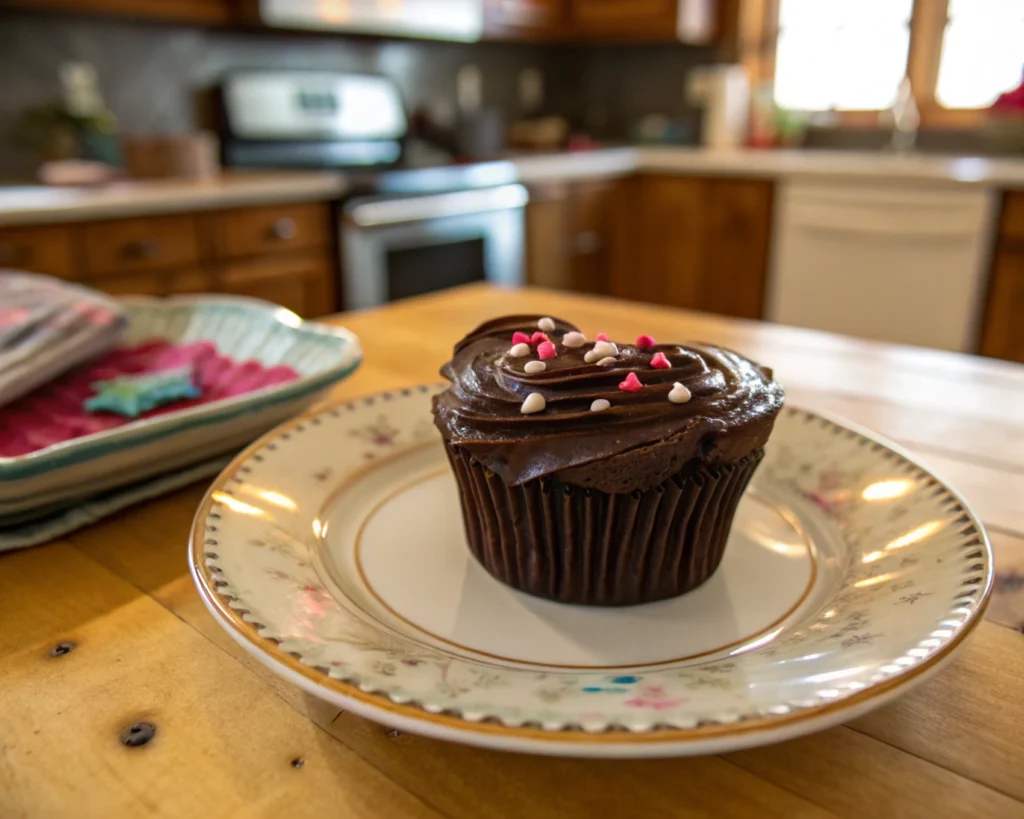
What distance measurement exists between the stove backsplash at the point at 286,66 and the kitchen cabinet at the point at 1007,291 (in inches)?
63.7

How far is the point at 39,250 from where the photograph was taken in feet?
6.57

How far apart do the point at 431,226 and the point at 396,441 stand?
2015 mm

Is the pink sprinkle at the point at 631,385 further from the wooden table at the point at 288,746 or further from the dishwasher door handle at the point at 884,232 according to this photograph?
the dishwasher door handle at the point at 884,232

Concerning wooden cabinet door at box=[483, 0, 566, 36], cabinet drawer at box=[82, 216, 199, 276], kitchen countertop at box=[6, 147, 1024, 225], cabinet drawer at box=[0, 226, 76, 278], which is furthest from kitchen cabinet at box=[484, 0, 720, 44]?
cabinet drawer at box=[0, 226, 76, 278]

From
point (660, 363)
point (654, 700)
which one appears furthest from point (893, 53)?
point (654, 700)

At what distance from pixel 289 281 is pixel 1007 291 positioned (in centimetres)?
227

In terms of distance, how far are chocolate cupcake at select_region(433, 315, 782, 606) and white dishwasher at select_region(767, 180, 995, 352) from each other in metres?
2.52

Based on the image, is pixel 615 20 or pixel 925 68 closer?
pixel 925 68

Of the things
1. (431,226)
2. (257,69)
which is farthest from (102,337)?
(257,69)

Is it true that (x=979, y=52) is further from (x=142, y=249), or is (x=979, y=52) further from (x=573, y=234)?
(x=142, y=249)

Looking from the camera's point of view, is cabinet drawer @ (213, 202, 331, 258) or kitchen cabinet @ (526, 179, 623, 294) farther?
kitchen cabinet @ (526, 179, 623, 294)

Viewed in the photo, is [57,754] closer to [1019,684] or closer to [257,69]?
[1019,684]

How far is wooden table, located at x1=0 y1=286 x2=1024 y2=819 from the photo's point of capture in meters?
0.43

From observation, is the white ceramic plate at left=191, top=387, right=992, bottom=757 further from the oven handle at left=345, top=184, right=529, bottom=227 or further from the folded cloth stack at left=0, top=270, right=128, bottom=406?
the oven handle at left=345, top=184, right=529, bottom=227
